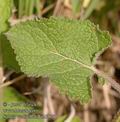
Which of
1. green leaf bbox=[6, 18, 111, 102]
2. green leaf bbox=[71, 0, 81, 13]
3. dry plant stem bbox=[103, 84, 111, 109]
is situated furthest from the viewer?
dry plant stem bbox=[103, 84, 111, 109]

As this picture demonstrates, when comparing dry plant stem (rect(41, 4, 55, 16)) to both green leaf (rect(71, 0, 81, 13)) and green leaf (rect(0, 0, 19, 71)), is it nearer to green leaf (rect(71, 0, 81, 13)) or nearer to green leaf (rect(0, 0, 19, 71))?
green leaf (rect(71, 0, 81, 13))

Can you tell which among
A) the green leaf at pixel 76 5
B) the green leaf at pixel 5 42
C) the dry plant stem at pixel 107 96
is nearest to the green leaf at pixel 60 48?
the green leaf at pixel 5 42

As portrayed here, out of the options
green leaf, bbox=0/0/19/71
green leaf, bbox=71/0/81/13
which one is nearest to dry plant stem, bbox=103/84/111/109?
green leaf, bbox=71/0/81/13

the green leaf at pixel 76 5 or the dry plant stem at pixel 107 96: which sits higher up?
the green leaf at pixel 76 5

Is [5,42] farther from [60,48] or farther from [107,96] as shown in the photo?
[107,96]

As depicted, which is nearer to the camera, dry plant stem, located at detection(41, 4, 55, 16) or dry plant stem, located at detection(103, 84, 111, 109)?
dry plant stem, located at detection(41, 4, 55, 16)

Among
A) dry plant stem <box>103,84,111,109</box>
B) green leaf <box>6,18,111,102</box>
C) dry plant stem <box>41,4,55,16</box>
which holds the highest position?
dry plant stem <box>41,4,55,16</box>

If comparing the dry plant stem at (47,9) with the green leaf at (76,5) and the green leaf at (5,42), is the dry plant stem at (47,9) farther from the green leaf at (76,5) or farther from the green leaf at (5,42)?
the green leaf at (5,42)

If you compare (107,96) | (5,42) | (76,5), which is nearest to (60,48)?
(5,42)
